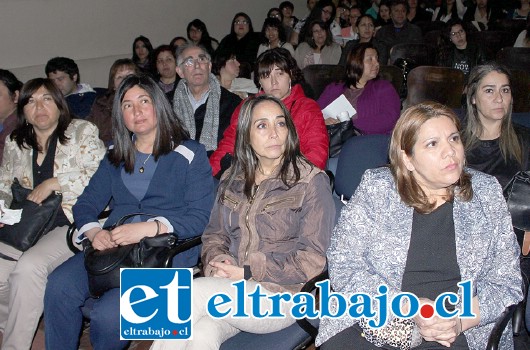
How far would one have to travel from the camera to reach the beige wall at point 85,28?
5.88 m

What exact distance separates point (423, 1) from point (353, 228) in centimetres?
862

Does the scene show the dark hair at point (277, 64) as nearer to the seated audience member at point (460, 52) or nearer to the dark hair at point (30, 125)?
the dark hair at point (30, 125)

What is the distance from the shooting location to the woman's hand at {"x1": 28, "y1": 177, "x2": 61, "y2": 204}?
296 cm

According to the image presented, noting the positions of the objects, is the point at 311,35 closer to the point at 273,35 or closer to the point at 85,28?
the point at 273,35

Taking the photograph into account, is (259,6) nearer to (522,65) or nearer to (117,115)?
(522,65)

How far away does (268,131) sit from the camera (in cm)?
244

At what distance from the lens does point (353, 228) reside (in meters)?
2.09

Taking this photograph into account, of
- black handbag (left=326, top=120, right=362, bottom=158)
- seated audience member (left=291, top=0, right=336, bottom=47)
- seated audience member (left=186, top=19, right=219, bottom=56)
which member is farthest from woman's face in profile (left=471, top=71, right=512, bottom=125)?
seated audience member (left=291, top=0, right=336, bottom=47)

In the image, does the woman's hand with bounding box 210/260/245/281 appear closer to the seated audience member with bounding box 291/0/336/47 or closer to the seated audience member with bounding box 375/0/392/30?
the seated audience member with bounding box 291/0/336/47

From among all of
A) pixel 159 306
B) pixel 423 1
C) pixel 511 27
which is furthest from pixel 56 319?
pixel 423 1

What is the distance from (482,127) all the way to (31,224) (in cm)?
229

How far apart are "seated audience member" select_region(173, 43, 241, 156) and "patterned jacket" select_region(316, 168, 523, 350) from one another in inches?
70.3

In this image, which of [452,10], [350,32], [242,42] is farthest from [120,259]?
[452,10]

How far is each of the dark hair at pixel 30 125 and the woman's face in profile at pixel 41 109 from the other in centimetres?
2
